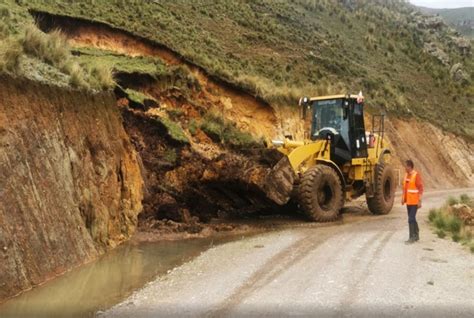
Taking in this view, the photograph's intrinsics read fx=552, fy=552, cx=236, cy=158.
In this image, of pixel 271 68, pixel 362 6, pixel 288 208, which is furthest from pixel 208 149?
pixel 362 6

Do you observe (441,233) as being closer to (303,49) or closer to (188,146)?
(188,146)

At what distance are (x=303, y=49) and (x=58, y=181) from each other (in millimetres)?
25462

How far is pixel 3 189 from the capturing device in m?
7.86

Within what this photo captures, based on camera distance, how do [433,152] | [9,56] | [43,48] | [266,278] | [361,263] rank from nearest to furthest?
[266,278]
[361,263]
[9,56]
[43,48]
[433,152]

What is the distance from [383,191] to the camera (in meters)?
16.3

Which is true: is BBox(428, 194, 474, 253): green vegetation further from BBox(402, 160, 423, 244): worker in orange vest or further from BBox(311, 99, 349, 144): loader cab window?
BBox(311, 99, 349, 144): loader cab window

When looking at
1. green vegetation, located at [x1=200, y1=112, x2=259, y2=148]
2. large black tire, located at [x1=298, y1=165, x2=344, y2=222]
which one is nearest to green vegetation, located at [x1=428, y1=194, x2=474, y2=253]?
large black tire, located at [x1=298, y1=165, x2=344, y2=222]

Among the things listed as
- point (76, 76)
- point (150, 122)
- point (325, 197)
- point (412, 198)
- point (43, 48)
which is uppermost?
point (43, 48)

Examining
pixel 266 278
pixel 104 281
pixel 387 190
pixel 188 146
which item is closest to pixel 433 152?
pixel 387 190

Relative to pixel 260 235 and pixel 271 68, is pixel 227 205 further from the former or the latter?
pixel 271 68

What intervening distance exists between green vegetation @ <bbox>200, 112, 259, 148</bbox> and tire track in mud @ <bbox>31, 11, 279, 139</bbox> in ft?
6.22

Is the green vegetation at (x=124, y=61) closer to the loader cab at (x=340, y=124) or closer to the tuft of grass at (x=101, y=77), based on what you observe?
the tuft of grass at (x=101, y=77)

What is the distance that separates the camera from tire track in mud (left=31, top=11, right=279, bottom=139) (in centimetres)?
1758

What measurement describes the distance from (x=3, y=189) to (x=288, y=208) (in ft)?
28.2
